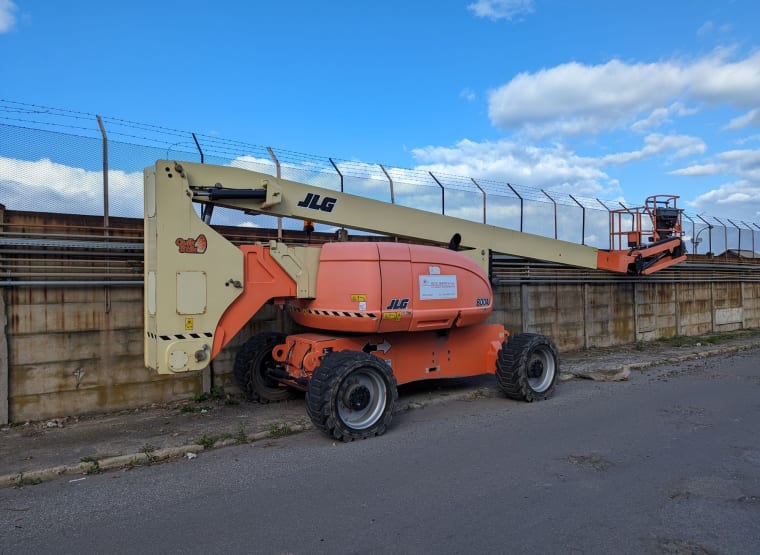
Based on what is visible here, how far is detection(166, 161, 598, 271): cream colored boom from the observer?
22.3 feet

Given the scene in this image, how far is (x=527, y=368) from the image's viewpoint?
8398 mm

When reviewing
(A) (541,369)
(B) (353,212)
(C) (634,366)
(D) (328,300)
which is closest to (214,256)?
(D) (328,300)

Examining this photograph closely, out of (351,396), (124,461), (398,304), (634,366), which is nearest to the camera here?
(124,461)

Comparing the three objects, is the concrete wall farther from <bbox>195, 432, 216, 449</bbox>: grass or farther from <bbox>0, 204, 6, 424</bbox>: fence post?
<bbox>195, 432, 216, 449</bbox>: grass

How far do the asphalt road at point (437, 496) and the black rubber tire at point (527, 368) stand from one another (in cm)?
107

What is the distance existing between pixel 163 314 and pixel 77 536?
252 centimetres

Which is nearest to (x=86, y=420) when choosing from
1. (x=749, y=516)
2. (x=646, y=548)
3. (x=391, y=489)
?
(x=391, y=489)

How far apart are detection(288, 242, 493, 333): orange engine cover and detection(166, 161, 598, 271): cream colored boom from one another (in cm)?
63

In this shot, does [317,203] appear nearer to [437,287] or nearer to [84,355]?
[437,287]

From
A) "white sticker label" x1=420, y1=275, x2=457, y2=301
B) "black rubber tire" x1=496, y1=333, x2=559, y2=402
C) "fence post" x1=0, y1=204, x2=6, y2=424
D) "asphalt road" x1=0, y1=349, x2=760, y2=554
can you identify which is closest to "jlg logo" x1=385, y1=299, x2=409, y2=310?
"white sticker label" x1=420, y1=275, x2=457, y2=301

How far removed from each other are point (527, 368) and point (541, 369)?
0.38 m

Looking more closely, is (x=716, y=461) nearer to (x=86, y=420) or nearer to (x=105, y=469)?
(x=105, y=469)

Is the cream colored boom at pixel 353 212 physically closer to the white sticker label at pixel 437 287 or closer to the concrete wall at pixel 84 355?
the white sticker label at pixel 437 287

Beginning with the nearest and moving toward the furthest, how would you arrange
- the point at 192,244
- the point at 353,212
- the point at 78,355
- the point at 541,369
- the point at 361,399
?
the point at 192,244
the point at 361,399
the point at 78,355
the point at 353,212
the point at 541,369
